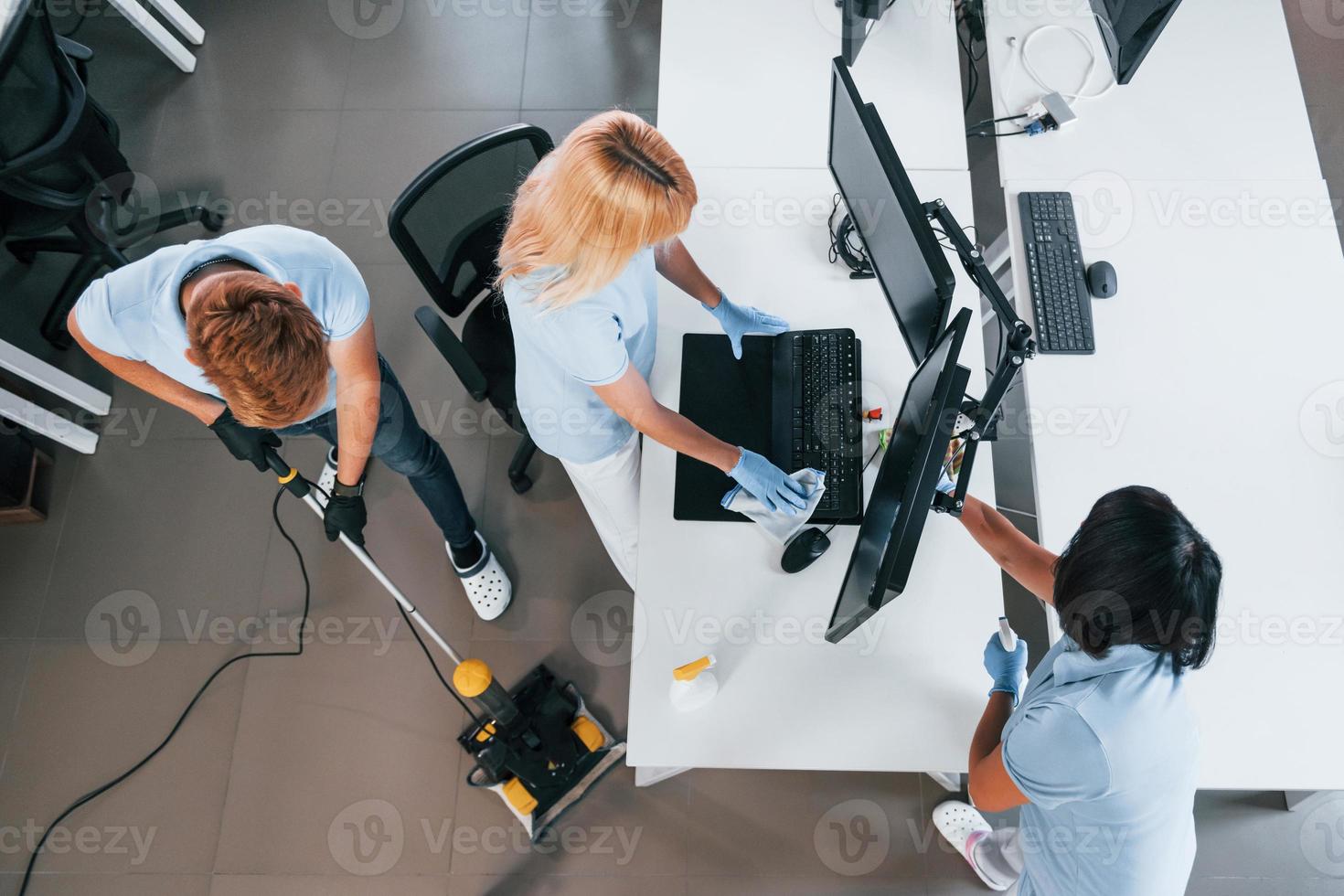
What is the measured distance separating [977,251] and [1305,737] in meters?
1.17

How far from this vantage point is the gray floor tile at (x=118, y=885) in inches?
85.3

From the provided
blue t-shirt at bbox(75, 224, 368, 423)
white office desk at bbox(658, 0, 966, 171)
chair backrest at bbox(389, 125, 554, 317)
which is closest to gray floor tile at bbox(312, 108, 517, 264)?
chair backrest at bbox(389, 125, 554, 317)

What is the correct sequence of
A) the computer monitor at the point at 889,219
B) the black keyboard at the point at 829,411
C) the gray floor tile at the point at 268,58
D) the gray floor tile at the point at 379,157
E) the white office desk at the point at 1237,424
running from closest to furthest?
the computer monitor at the point at 889,219, the white office desk at the point at 1237,424, the black keyboard at the point at 829,411, the gray floor tile at the point at 379,157, the gray floor tile at the point at 268,58

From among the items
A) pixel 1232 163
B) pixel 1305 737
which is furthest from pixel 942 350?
pixel 1232 163

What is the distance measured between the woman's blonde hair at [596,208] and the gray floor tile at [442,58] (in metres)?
1.92

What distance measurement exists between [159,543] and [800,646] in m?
2.07

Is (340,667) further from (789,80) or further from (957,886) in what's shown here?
(789,80)

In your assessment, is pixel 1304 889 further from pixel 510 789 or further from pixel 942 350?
pixel 510 789

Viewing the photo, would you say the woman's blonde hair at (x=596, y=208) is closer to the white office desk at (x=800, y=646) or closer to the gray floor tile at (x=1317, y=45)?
the white office desk at (x=800, y=646)

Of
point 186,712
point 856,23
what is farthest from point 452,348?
point 186,712

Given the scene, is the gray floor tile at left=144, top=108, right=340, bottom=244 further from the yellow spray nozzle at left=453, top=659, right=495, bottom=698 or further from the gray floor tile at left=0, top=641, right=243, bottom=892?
the yellow spray nozzle at left=453, top=659, right=495, bottom=698

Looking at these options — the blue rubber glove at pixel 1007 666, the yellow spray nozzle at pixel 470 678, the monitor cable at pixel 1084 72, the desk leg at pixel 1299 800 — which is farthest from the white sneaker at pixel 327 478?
the desk leg at pixel 1299 800

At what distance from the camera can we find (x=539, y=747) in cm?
212

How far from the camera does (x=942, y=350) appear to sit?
141 centimetres
